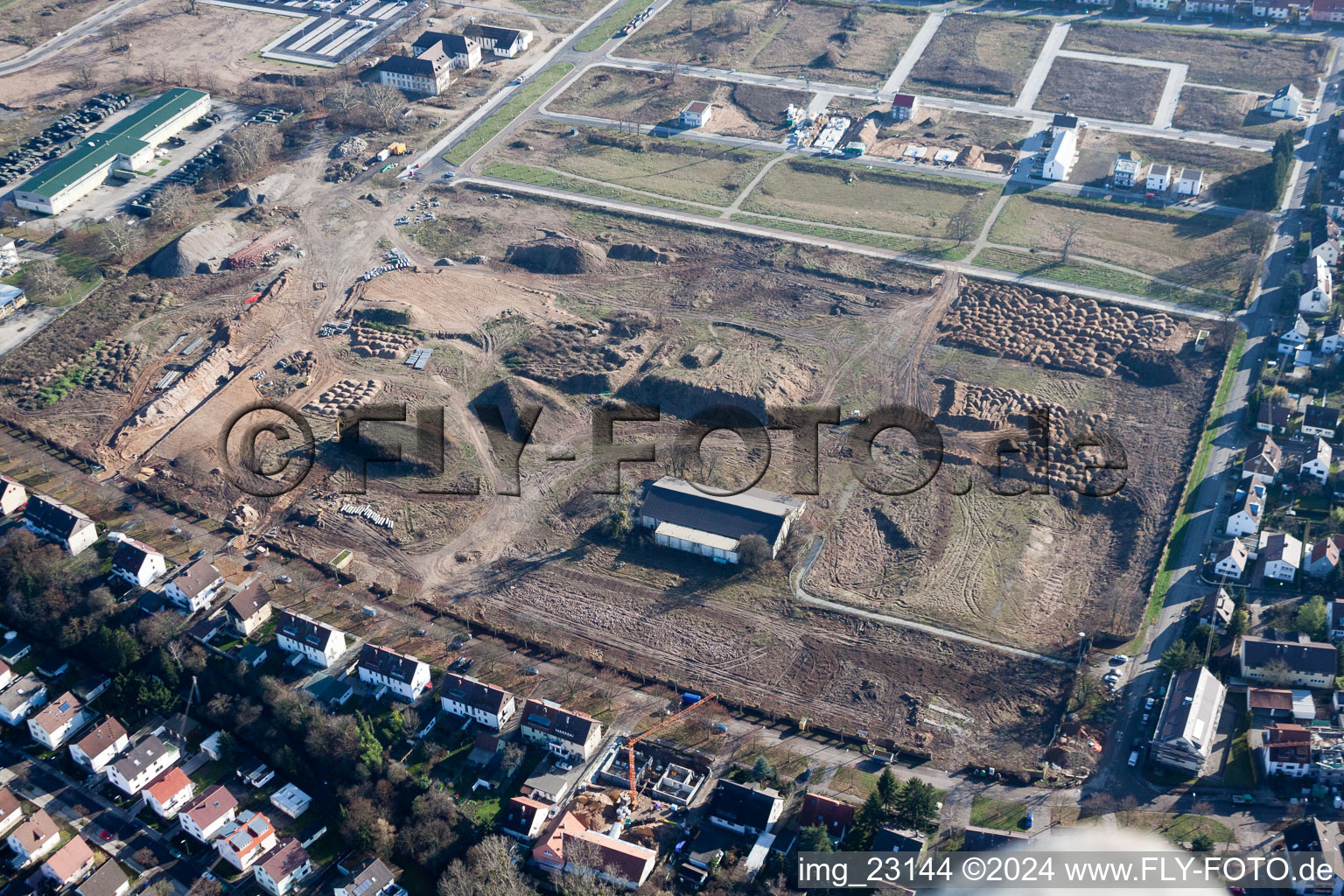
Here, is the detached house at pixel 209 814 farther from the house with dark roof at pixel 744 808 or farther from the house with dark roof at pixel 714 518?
the house with dark roof at pixel 714 518

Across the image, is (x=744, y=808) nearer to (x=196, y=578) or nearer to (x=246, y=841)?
(x=246, y=841)

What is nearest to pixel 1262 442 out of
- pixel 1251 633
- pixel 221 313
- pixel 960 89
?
pixel 1251 633

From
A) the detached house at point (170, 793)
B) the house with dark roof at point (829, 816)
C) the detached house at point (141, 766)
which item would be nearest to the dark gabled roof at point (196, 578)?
the detached house at point (141, 766)

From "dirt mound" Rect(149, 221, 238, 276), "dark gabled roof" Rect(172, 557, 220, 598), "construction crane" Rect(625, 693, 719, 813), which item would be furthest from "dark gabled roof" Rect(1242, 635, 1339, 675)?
"dirt mound" Rect(149, 221, 238, 276)

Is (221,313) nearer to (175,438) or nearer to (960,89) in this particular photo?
(175,438)

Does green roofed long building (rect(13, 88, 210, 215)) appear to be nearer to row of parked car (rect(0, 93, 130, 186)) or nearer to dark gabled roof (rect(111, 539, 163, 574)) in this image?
row of parked car (rect(0, 93, 130, 186))

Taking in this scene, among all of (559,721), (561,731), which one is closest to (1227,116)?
(559,721)
